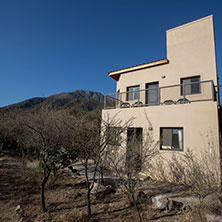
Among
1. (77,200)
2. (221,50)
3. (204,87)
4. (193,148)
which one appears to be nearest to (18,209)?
(77,200)

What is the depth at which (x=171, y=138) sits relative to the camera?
666 centimetres

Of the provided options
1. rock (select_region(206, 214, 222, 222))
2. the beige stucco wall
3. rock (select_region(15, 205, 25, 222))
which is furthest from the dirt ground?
the beige stucco wall

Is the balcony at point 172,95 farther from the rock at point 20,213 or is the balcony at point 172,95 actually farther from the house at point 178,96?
the rock at point 20,213

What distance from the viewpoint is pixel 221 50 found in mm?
9203

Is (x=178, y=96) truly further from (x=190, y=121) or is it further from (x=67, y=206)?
(x=67, y=206)

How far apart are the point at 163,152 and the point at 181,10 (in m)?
8.60

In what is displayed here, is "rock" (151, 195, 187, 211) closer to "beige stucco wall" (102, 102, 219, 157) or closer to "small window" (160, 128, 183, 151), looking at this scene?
"beige stucco wall" (102, 102, 219, 157)

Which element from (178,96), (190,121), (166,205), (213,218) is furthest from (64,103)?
(213,218)

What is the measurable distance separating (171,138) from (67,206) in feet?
17.5

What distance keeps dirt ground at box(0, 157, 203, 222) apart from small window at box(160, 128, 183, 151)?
121 inches

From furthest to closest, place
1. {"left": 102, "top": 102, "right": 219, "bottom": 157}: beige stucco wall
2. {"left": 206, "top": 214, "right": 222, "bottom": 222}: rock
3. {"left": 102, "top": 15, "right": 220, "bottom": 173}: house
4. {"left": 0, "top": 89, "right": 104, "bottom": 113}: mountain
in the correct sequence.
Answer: {"left": 0, "top": 89, "right": 104, "bottom": 113}: mountain < {"left": 102, "top": 15, "right": 220, "bottom": 173}: house < {"left": 102, "top": 102, "right": 219, "bottom": 157}: beige stucco wall < {"left": 206, "top": 214, "right": 222, "bottom": 222}: rock

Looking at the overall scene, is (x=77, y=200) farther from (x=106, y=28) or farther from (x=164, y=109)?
(x=106, y=28)

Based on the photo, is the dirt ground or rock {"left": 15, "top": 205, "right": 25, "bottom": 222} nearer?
rock {"left": 15, "top": 205, "right": 25, "bottom": 222}

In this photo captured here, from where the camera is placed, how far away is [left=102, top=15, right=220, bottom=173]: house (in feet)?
19.2
